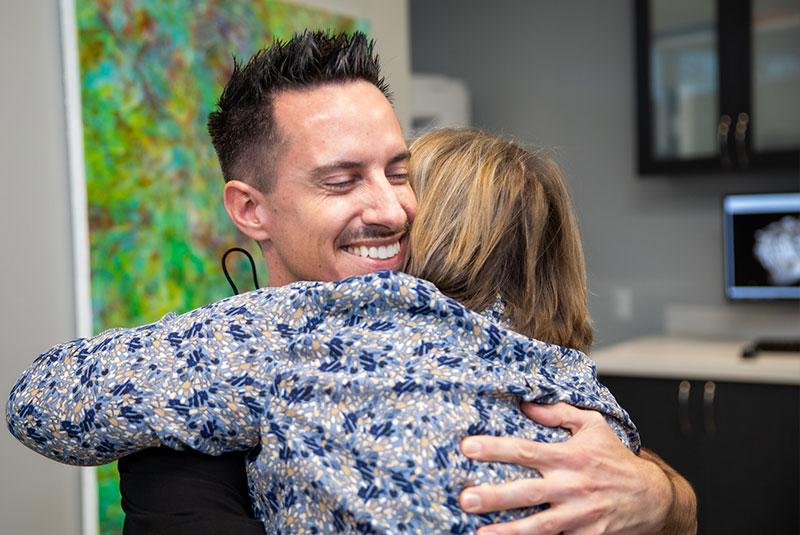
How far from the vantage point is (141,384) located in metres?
0.86

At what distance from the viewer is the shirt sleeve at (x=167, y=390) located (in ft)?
2.79

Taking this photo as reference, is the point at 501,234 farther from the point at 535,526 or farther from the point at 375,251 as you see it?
the point at 535,526

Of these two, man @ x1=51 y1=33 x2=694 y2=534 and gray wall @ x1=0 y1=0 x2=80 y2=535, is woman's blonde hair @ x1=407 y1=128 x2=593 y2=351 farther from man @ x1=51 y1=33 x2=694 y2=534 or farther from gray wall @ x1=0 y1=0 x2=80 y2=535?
gray wall @ x1=0 y1=0 x2=80 y2=535

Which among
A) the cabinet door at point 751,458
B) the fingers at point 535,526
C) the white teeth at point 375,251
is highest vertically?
the white teeth at point 375,251

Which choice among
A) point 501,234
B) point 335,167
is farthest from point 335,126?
point 501,234

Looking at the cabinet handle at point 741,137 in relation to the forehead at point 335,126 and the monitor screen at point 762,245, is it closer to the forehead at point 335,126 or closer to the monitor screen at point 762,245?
the monitor screen at point 762,245

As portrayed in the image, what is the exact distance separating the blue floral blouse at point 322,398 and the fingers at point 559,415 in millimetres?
32

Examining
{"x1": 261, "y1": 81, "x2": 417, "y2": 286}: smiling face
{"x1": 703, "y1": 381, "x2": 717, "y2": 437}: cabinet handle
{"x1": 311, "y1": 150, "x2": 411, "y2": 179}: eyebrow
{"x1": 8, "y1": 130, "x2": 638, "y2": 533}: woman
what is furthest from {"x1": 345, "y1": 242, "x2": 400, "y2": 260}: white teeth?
{"x1": 703, "y1": 381, "x2": 717, "y2": 437}: cabinet handle

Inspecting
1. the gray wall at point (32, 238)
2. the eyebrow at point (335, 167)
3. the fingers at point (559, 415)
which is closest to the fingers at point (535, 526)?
the fingers at point (559, 415)

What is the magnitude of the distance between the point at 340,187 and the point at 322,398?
1.41 feet

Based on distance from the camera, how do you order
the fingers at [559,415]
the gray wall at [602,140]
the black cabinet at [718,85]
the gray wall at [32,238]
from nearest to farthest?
1. the fingers at [559,415]
2. the gray wall at [32,238]
3. the black cabinet at [718,85]
4. the gray wall at [602,140]

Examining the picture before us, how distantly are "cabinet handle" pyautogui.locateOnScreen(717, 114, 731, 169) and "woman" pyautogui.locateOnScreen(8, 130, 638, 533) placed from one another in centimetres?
266

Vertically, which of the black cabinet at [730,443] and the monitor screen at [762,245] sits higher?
the monitor screen at [762,245]

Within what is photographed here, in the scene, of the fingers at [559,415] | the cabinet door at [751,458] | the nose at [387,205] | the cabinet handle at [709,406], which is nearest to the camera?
the fingers at [559,415]
